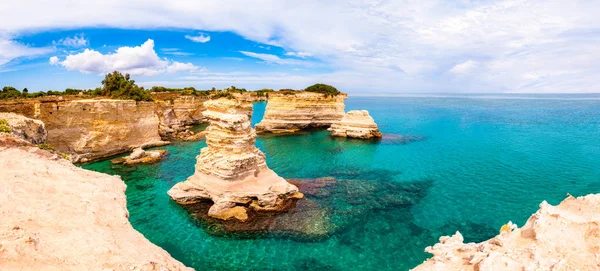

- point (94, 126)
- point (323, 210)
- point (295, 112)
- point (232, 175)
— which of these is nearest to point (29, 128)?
point (94, 126)

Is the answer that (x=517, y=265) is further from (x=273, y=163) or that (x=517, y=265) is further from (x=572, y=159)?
(x=572, y=159)

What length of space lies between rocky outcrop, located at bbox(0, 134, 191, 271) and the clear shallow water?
654 centimetres

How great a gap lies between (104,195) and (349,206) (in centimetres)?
1421

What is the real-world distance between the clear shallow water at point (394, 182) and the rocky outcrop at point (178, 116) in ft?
21.8

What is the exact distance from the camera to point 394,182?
2384cm

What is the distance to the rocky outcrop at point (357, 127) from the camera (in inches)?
1681

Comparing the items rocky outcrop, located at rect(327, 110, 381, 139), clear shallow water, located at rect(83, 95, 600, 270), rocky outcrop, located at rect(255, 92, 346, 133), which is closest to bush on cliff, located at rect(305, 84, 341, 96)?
rocky outcrop, located at rect(255, 92, 346, 133)

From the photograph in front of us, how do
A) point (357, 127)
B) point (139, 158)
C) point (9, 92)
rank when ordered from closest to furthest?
point (139, 158)
point (9, 92)
point (357, 127)

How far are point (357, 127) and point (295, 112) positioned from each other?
505 inches

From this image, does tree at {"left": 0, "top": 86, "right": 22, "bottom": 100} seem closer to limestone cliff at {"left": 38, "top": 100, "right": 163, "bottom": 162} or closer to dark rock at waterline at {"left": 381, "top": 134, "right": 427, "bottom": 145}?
limestone cliff at {"left": 38, "top": 100, "right": 163, "bottom": 162}

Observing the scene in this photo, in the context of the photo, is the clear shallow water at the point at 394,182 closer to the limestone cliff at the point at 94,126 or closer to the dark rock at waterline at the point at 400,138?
the dark rock at waterline at the point at 400,138

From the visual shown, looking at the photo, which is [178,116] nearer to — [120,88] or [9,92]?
[120,88]

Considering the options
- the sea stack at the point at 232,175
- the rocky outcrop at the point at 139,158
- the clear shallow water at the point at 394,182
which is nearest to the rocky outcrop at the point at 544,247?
the clear shallow water at the point at 394,182

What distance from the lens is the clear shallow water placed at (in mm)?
13711
